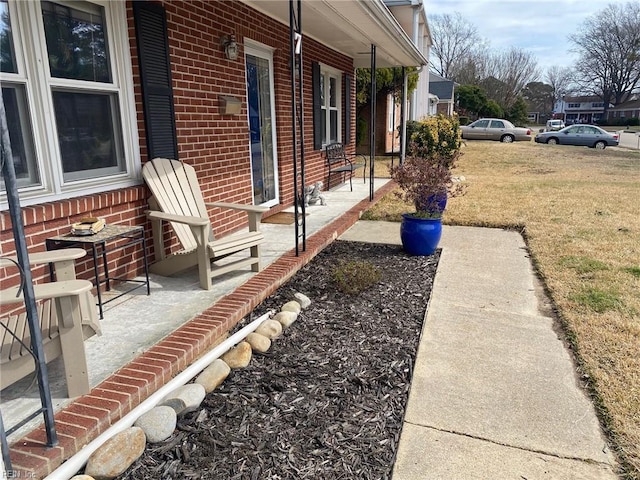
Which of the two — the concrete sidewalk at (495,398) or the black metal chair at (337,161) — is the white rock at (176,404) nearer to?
the concrete sidewalk at (495,398)

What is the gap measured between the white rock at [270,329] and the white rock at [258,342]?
0.28 ft

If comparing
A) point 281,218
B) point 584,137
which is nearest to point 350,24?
point 281,218

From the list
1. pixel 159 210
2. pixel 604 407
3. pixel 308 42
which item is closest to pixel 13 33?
pixel 159 210

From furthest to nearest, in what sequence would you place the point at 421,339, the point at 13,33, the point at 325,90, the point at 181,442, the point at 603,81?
the point at 603,81 < the point at 325,90 < the point at 421,339 < the point at 13,33 < the point at 181,442

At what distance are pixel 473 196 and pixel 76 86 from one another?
286 inches

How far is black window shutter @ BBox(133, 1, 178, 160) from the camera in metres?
3.62

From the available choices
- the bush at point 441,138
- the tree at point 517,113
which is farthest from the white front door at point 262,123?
the tree at point 517,113

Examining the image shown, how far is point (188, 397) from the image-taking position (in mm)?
2277

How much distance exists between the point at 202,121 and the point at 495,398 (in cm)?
357

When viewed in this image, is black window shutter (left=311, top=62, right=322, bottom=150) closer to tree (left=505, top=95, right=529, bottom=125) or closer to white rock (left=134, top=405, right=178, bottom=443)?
white rock (left=134, top=405, right=178, bottom=443)

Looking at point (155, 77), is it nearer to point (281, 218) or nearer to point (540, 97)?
point (281, 218)

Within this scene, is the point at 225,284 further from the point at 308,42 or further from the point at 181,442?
the point at 308,42

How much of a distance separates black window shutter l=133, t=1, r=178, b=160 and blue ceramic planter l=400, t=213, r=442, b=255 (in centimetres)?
244

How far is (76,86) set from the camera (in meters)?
3.16
